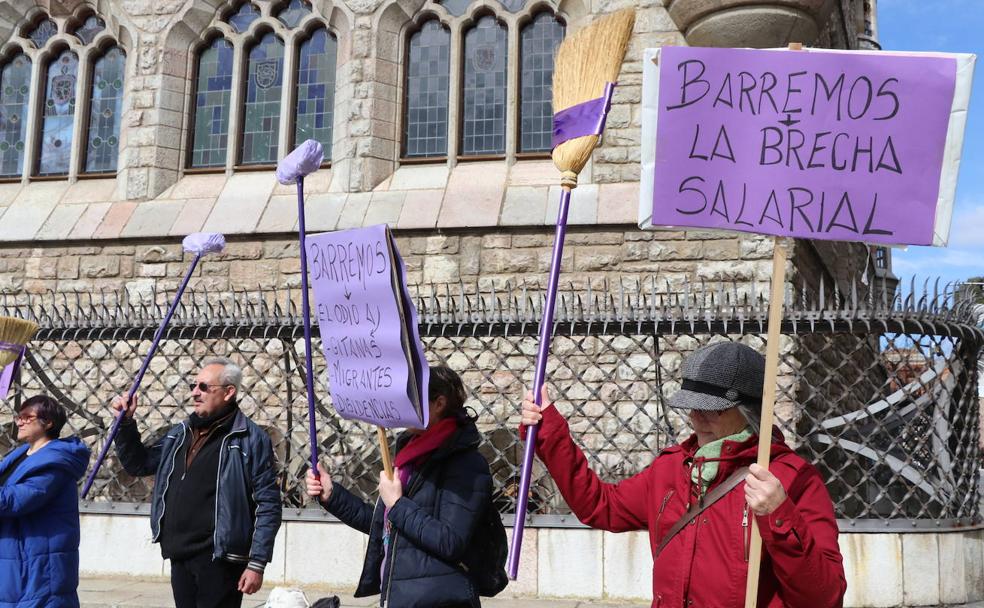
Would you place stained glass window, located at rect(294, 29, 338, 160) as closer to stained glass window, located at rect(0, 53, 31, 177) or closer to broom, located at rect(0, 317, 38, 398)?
stained glass window, located at rect(0, 53, 31, 177)

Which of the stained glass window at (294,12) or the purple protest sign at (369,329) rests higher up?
the stained glass window at (294,12)

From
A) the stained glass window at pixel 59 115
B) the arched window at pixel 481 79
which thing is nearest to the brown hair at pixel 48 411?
the arched window at pixel 481 79

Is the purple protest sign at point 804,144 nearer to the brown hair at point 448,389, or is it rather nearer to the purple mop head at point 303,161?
the brown hair at point 448,389

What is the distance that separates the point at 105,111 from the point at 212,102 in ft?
4.75

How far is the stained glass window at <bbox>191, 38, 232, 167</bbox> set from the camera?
453 inches

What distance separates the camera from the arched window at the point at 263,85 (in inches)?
443

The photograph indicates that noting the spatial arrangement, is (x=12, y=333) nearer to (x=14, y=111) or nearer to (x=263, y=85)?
(x=263, y=85)

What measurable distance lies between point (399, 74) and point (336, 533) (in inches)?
231

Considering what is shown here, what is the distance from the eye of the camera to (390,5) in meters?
10.8

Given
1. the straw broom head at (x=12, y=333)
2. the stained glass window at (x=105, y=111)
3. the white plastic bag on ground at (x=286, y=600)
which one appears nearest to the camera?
the white plastic bag on ground at (x=286, y=600)

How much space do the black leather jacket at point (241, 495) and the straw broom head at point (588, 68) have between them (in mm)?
1866

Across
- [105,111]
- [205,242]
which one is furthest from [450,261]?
[105,111]

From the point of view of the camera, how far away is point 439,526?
9.84 ft

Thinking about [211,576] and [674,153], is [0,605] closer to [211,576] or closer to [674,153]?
[211,576]
